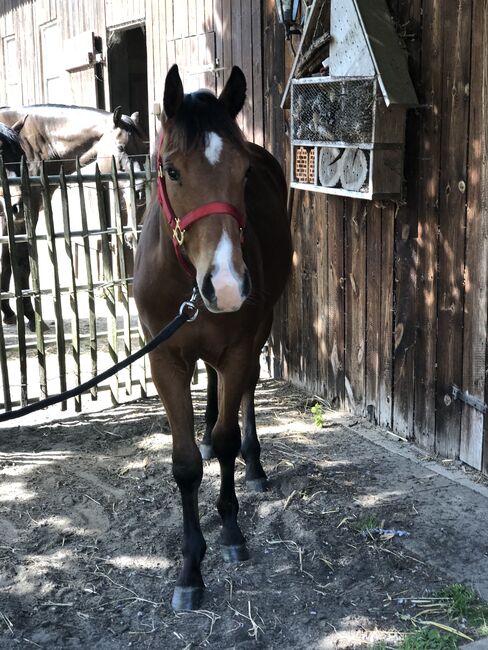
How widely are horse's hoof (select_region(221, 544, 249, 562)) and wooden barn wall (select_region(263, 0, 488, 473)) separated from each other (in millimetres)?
1416

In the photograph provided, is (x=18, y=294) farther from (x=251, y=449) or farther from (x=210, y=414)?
(x=251, y=449)

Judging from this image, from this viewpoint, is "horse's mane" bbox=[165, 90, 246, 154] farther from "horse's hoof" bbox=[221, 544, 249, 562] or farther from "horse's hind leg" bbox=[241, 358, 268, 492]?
"horse's hoof" bbox=[221, 544, 249, 562]

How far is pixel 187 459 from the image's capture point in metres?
3.11

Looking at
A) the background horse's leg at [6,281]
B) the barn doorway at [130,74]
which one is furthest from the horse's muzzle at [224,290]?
the barn doorway at [130,74]

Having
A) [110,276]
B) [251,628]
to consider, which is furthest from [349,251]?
[251,628]

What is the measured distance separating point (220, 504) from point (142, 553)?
407mm

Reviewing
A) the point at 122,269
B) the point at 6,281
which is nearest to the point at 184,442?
the point at 122,269

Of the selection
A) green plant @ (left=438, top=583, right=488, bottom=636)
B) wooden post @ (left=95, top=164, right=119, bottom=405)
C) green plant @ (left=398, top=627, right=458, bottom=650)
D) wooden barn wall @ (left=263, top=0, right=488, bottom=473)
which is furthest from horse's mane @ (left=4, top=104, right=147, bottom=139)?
green plant @ (left=398, top=627, right=458, bottom=650)

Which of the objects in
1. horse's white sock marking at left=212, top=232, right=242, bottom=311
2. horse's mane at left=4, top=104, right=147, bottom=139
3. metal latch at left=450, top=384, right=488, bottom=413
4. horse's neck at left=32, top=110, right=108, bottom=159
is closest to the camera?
horse's white sock marking at left=212, top=232, right=242, bottom=311

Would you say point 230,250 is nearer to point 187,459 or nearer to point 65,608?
point 187,459

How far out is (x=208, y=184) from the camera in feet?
8.16

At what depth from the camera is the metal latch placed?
3782 mm

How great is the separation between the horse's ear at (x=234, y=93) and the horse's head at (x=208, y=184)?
0.12 metres

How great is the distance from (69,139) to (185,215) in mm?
5187
